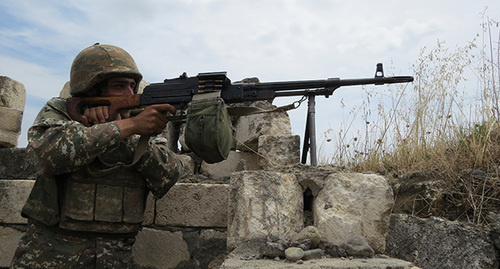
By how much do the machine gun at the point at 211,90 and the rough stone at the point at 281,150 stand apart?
1260mm

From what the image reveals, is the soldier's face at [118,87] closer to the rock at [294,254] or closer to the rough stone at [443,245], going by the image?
the rock at [294,254]

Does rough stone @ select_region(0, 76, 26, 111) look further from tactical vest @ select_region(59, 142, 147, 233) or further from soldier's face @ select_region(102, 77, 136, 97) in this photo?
tactical vest @ select_region(59, 142, 147, 233)

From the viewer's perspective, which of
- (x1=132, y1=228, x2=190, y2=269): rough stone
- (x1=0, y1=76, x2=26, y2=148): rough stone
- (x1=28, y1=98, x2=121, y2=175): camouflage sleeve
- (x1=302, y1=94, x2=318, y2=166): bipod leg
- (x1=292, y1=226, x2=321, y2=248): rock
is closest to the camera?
(x1=28, y1=98, x2=121, y2=175): camouflage sleeve

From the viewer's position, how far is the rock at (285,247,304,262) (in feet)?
6.95

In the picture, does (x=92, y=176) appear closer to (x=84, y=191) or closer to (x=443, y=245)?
(x=84, y=191)

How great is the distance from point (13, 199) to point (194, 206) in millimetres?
1541

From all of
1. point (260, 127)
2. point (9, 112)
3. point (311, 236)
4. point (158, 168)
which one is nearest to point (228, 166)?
point (260, 127)

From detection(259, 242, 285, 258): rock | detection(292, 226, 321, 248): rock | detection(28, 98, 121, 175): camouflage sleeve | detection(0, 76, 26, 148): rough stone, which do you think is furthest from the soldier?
detection(0, 76, 26, 148): rough stone

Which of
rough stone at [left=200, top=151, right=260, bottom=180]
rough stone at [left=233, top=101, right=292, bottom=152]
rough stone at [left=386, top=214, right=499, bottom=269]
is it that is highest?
rough stone at [left=233, top=101, right=292, bottom=152]

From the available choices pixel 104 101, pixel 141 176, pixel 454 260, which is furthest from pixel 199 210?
pixel 454 260

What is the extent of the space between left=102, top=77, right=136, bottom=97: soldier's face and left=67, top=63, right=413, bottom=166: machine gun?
0.10 m

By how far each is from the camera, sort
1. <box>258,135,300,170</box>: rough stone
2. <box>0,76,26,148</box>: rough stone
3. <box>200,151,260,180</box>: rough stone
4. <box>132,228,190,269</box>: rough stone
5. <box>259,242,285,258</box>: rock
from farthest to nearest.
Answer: <box>200,151,260,180</box>: rough stone, <box>0,76,26,148</box>: rough stone, <box>258,135,300,170</box>: rough stone, <box>132,228,190,269</box>: rough stone, <box>259,242,285,258</box>: rock

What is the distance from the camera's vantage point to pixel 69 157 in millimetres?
2094

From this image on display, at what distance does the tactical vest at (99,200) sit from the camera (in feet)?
7.47
